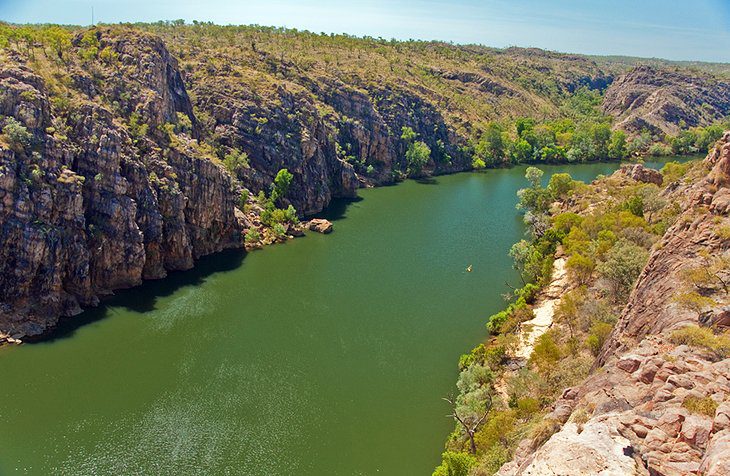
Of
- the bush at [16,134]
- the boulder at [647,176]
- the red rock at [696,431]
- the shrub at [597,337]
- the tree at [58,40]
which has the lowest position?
the shrub at [597,337]

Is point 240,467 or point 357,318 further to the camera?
point 357,318

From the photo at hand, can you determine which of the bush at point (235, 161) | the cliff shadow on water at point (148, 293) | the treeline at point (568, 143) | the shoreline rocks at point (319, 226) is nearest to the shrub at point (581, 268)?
the shoreline rocks at point (319, 226)

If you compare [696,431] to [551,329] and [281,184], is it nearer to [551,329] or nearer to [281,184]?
[551,329]

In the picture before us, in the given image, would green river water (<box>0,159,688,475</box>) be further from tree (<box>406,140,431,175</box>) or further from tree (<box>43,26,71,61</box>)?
tree (<box>406,140,431,175</box>)

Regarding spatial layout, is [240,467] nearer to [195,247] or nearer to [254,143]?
[195,247]

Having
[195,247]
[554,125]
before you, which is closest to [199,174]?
[195,247]

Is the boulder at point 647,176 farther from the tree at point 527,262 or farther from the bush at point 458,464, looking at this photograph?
the bush at point 458,464

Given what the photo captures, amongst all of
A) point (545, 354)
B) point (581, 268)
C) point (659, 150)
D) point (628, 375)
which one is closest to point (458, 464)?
point (628, 375)
